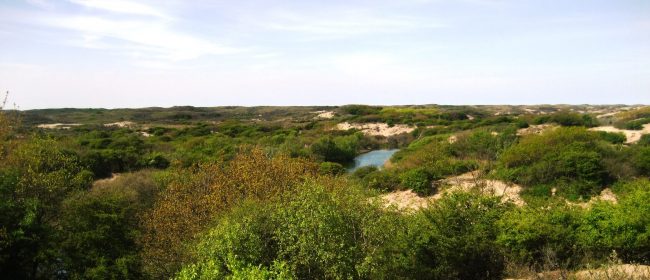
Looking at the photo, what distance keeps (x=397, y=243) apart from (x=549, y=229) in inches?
252

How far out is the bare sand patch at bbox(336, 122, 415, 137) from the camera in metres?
77.1

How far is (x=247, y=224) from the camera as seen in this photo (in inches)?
587

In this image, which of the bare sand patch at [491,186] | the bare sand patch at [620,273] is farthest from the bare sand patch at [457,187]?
the bare sand patch at [620,273]

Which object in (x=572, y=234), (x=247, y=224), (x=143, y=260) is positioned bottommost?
(x=143, y=260)

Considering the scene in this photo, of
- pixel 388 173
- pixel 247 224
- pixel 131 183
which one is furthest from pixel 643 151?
pixel 131 183

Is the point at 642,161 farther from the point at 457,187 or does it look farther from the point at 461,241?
the point at 461,241

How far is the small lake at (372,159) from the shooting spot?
2061 inches

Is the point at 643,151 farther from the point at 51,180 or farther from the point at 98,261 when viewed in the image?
the point at 51,180

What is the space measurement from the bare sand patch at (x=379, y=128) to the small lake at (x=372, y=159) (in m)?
11.5

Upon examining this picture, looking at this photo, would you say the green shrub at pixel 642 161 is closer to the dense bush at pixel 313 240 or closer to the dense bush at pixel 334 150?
the dense bush at pixel 313 240

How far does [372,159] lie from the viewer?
57281 millimetres

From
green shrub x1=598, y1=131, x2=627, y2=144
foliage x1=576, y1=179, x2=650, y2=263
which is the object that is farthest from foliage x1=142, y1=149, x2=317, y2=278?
green shrub x1=598, y1=131, x2=627, y2=144

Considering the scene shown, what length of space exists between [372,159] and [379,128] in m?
24.7

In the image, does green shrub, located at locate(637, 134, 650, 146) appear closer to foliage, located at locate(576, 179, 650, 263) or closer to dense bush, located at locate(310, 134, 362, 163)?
foliage, located at locate(576, 179, 650, 263)
